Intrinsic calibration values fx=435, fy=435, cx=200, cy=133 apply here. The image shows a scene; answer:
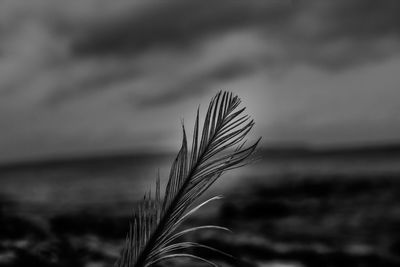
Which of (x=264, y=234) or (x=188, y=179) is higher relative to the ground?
(x=188, y=179)

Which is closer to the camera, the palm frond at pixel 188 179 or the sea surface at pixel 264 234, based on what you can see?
the palm frond at pixel 188 179

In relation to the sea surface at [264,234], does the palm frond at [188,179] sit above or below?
above

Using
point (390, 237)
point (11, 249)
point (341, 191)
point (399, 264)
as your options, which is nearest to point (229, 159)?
point (11, 249)

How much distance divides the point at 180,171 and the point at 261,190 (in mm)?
23025

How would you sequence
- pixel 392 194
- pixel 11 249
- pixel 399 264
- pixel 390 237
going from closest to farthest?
1. pixel 11 249
2. pixel 399 264
3. pixel 390 237
4. pixel 392 194

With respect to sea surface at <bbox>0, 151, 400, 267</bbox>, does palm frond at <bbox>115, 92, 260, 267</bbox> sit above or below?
above

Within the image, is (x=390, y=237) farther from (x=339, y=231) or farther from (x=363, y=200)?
(x=363, y=200)

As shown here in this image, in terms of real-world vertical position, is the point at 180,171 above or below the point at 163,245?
above

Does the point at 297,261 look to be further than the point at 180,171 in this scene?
Yes

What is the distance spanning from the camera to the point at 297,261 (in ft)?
18.8

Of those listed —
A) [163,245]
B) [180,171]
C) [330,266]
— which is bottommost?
[330,266]

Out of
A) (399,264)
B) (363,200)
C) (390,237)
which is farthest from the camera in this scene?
(363,200)

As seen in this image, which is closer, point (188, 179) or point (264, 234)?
point (188, 179)

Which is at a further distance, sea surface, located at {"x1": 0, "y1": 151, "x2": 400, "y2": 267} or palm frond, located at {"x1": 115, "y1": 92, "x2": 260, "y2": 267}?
sea surface, located at {"x1": 0, "y1": 151, "x2": 400, "y2": 267}
